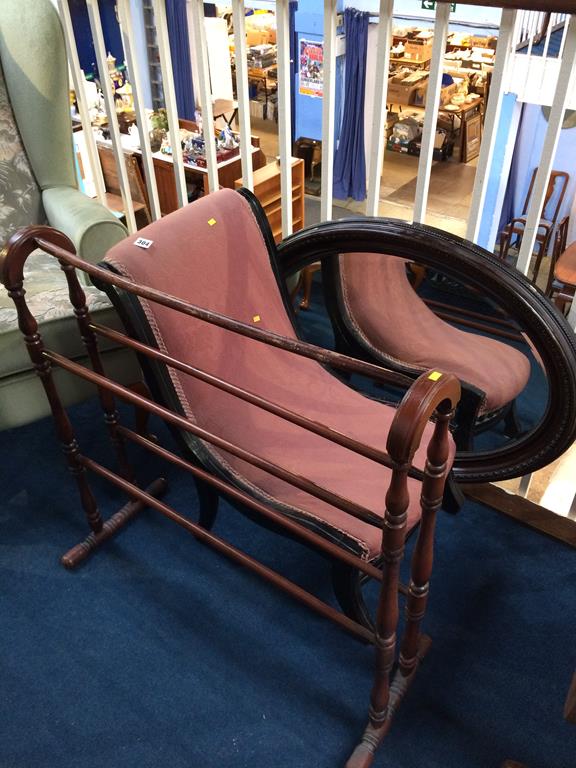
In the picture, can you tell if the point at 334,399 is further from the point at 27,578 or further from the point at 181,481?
the point at 27,578

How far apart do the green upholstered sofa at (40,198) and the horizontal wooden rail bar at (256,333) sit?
0.46 m

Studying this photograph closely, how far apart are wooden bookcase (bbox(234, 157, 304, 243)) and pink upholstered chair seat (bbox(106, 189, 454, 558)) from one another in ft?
5.91

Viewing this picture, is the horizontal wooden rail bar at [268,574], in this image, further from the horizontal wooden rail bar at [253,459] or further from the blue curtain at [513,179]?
the blue curtain at [513,179]

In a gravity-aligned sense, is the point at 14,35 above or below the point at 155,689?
above

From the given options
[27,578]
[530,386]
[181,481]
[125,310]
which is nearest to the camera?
[125,310]

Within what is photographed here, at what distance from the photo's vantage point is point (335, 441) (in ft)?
3.17

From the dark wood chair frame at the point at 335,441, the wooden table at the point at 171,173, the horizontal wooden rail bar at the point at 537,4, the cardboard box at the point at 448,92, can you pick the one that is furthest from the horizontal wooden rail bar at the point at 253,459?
the cardboard box at the point at 448,92

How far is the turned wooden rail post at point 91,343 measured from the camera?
1331mm

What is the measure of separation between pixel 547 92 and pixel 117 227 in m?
3.91

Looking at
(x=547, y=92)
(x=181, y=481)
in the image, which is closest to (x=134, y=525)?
(x=181, y=481)

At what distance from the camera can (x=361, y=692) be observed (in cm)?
141

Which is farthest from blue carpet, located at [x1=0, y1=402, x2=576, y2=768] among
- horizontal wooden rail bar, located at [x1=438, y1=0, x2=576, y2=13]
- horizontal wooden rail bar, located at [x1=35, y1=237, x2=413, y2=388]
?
horizontal wooden rail bar, located at [x1=438, y1=0, x2=576, y2=13]

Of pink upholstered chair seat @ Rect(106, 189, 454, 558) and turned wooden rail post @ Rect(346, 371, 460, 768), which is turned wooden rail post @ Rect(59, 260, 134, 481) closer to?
pink upholstered chair seat @ Rect(106, 189, 454, 558)

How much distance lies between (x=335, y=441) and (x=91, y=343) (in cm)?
70
